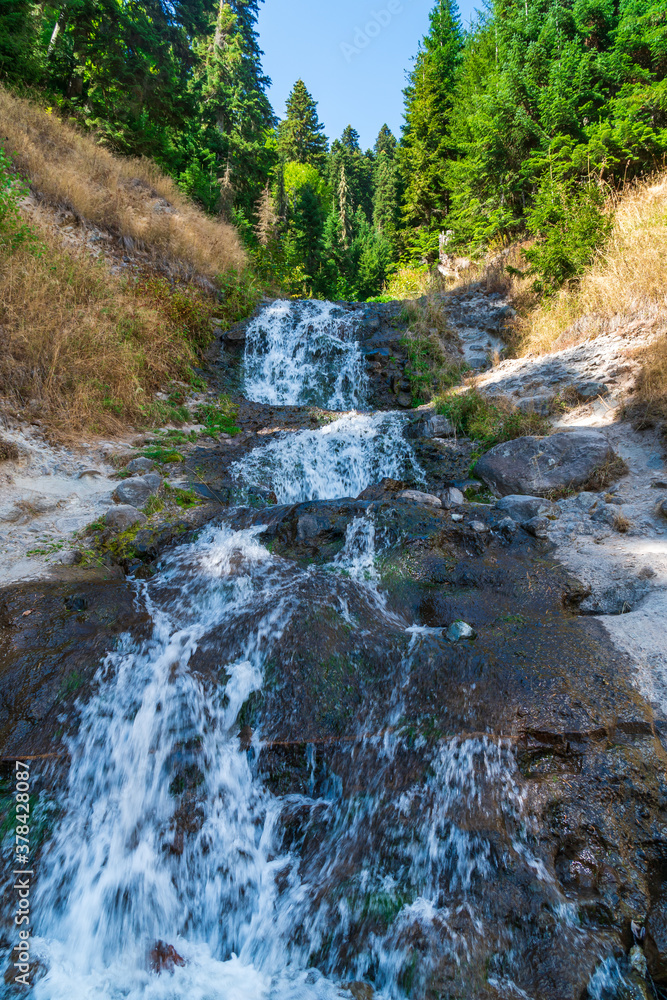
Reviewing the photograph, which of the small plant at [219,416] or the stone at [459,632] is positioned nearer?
the stone at [459,632]

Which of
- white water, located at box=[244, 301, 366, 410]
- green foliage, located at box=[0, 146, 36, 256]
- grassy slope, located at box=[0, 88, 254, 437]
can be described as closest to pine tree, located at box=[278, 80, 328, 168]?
grassy slope, located at box=[0, 88, 254, 437]

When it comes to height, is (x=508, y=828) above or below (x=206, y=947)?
above

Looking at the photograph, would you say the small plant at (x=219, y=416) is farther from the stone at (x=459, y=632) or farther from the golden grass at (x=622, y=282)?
the golden grass at (x=622, y=282)

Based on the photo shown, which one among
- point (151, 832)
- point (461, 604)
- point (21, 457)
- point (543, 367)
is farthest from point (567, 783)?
point (543, 367)

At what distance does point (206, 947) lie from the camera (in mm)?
2307

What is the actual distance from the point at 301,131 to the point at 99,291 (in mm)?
34677

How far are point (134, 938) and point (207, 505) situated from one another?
3.62 metres

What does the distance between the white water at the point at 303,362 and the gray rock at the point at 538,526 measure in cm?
535

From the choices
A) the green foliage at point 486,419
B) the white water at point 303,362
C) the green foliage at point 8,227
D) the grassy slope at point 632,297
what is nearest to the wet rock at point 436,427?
the green foliage at point 486,419

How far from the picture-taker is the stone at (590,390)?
20.3ft

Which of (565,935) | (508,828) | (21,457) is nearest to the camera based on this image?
(565,935)

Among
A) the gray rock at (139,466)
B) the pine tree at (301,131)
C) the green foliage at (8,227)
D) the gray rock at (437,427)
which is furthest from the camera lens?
the pine tree at (301,131)

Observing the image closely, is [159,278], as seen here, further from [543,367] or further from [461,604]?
[461,604]

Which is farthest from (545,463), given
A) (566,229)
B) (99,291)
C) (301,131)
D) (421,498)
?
(301,131)
